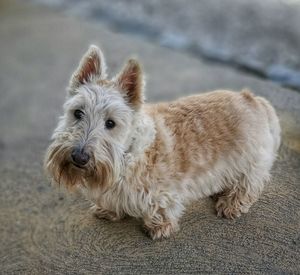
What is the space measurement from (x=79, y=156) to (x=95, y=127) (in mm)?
242

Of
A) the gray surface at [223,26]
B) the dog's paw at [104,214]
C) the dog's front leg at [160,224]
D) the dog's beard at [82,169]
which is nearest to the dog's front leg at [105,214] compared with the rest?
the dog's paw at [104,214]

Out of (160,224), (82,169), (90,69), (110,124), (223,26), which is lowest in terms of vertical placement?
(223,26)

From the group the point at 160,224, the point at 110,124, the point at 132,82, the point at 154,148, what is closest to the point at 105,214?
the point at 160,224

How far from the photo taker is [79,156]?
119 inches

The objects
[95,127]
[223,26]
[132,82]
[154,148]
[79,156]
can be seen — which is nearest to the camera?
[79,156]

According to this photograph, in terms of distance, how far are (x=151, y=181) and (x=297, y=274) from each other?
1232 mm

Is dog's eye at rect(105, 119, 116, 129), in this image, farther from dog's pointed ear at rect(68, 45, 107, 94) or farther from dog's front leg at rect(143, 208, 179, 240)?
dog's front leg at rect(143, 208, 179, 240)

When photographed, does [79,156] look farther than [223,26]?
No

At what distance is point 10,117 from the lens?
7504 mm

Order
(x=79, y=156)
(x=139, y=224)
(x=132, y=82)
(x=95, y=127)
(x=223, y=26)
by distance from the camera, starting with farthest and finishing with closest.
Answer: (x=223, y=26) < (x=139, y=224) < (x=132, y=82) < (x=95, y=127) < (x=79, y=156)

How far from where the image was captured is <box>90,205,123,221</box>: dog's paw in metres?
3.83

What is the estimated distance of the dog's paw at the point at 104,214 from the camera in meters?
3.83

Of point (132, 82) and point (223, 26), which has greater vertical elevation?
point (132, 82)

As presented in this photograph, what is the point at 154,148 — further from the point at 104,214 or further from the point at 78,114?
the point at 104,214
